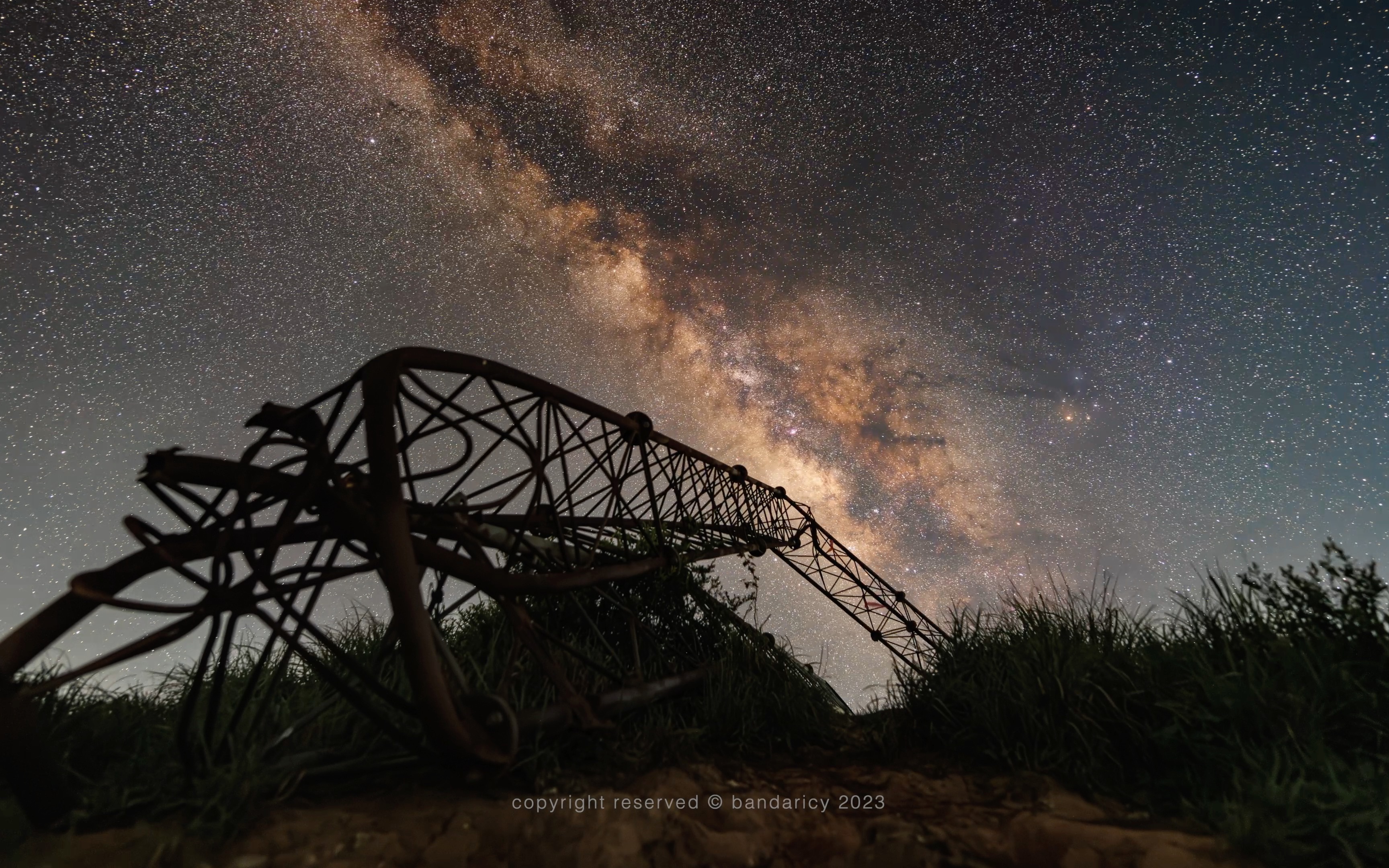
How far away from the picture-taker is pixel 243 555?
10.5ft

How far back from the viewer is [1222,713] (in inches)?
136

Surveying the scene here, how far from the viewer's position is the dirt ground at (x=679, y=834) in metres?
2.69

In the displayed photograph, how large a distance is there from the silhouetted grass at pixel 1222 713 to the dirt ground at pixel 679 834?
1.01 ft

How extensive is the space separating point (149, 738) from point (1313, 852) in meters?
6.36

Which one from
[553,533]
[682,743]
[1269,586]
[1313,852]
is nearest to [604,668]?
[682,743]

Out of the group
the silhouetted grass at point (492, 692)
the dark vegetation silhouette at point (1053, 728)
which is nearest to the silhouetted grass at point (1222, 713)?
the dark vegetation silhouette at point (1053, 728)

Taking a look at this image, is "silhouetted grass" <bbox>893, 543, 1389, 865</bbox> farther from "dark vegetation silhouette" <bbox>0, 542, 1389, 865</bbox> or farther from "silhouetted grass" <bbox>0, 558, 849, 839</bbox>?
"silhouetted grass" <bbox>0, 558, 849, 839</bbox>

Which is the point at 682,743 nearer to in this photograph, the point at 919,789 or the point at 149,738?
the point at 919,789

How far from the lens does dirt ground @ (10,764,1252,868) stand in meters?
2.69

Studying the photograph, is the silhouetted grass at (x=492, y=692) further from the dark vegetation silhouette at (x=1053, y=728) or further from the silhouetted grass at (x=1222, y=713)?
the silhouetted grass at (x=1222, y=713)

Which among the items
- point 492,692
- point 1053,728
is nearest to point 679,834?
point 492,692

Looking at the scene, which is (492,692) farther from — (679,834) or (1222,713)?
(1222,713)

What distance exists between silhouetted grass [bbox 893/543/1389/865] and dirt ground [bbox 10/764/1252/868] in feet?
1.01

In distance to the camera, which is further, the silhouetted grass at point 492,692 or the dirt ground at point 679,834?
the silhouetted grass at point 492,692
